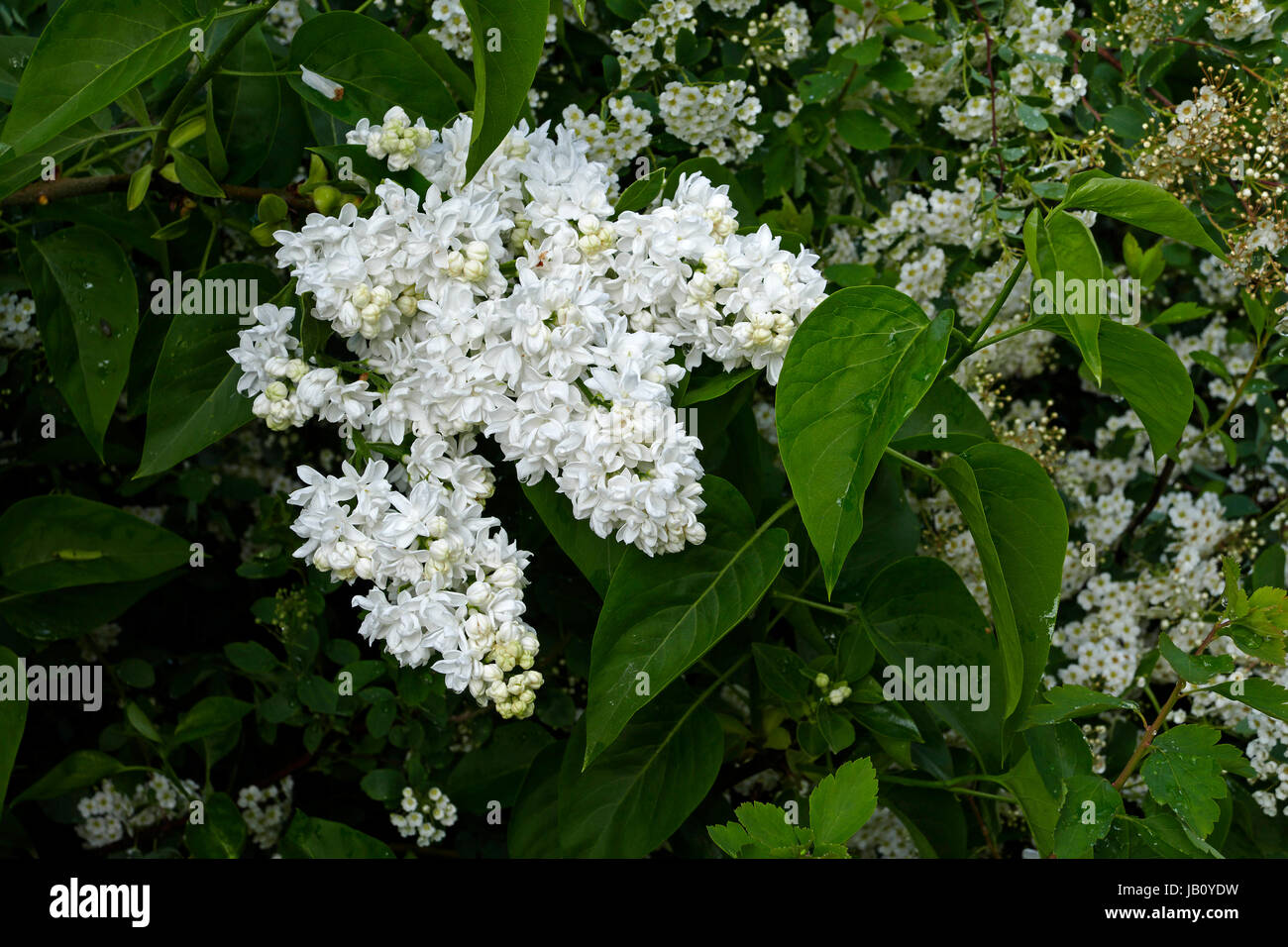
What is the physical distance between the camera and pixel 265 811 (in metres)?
1.59

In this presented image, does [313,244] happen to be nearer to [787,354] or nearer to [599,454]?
[599,454]

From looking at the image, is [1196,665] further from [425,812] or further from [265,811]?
[265,811]

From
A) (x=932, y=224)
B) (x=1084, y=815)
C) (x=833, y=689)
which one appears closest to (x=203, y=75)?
(x=833, y=689)

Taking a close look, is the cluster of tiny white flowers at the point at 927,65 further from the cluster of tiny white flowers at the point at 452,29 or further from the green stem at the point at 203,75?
the green stem at the point at 203,75

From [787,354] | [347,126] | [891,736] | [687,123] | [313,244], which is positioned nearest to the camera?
[787,354]

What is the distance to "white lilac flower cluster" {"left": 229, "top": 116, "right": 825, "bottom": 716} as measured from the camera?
1012 mm

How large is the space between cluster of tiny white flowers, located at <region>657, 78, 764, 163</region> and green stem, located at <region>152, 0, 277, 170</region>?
62 centimetres

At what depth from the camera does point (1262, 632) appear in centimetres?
111

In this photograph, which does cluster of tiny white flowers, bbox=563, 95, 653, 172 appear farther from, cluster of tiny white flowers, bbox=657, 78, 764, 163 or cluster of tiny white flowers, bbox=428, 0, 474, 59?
cluster of tiny white flowers, bbox=428, 0, 474, 59

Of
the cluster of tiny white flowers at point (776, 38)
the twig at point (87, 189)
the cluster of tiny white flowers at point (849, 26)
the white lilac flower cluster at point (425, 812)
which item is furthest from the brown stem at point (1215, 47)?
the white lilac flower cluster at point (425, 812)

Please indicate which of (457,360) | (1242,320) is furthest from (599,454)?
(1242,320)

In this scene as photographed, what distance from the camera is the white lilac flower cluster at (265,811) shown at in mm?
1562

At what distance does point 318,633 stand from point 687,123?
0.90m

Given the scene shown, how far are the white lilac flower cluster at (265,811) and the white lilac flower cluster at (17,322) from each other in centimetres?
74
